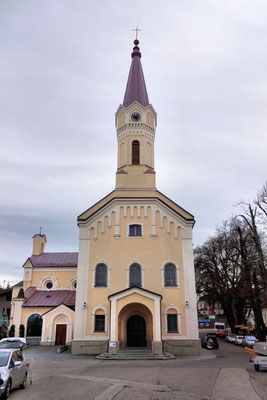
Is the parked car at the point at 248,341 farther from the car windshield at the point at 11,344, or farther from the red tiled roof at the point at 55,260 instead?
the car windshield at the point at 11,344

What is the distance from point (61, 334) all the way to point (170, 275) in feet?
42.4

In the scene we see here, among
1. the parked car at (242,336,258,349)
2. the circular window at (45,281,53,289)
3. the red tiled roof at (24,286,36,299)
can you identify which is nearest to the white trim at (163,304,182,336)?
the parked car at (242,336,258,349)

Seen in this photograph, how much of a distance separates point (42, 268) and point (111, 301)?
17.2 meters

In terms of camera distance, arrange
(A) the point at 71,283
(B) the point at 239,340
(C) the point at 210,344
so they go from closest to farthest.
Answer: (C) the point at 210,344 → (B) the point at 239,340 → (A) the point at 71,283

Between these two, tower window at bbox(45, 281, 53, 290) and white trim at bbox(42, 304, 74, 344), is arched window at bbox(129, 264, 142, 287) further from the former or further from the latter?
tower window at bbox(45, 281, 53, 290)

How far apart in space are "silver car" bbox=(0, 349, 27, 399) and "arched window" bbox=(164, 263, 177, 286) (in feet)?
52.4

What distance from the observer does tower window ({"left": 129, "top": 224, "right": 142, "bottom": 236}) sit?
2792cm

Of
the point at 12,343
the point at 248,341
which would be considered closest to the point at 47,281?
the point at 12,343

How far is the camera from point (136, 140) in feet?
106

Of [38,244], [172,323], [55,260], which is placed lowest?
[172,323]

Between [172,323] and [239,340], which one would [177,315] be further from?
[239,340]

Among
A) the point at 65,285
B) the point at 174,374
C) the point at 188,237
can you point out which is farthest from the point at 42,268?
the point at 174,374

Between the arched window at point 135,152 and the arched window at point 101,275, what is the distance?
1048cm

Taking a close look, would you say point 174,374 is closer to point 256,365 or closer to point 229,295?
point 256,365
